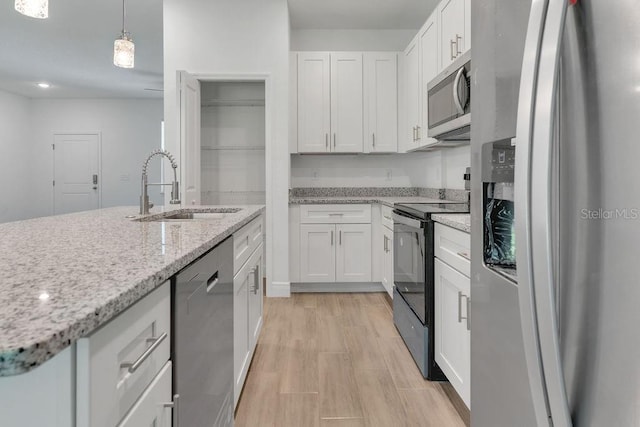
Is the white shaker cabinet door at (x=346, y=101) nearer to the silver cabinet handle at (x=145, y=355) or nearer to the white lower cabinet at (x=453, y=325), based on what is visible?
the white lower cabinet at (x=453, y=325)

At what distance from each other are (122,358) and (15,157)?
355 inches

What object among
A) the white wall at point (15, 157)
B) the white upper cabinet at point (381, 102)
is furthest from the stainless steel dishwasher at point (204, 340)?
the white wall at point (15, 157)

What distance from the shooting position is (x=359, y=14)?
4027 millimetres

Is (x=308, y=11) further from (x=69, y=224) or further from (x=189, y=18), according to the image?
(x=69, y=224)

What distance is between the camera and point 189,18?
378cm

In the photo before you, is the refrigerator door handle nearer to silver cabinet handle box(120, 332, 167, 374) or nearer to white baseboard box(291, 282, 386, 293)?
silver cabinet handle box(120, 332, 167, 374)

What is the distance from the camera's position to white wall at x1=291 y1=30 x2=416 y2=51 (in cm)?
437

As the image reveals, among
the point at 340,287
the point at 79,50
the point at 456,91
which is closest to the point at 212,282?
the point at 456,91

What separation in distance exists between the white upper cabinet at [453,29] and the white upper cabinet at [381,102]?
1.20 m

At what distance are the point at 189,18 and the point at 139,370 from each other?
3886 millimetres

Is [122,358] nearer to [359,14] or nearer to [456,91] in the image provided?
[456,91]

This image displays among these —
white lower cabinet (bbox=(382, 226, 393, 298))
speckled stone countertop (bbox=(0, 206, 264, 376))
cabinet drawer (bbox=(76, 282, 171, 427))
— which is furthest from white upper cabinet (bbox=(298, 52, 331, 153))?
cabinet drawer (bbox=(76, 282, 171, 427))

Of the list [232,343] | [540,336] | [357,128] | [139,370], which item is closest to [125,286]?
[139,370]

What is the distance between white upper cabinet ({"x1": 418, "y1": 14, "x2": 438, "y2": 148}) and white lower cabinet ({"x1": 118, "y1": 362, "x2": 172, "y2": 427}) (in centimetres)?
269
